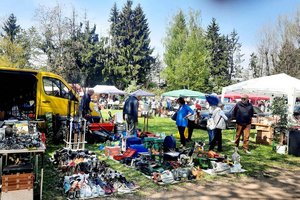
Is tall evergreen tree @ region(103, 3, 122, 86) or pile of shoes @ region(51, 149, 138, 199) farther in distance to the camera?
tall evergreen tree @ region(103, 3, 122, 86)

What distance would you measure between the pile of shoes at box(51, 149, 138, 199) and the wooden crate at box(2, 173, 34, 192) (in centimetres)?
78

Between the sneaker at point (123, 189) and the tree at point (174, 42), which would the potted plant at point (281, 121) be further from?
the tree at point (174, 42)

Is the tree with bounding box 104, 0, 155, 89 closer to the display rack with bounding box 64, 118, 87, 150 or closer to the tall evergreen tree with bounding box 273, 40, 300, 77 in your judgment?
the tall evergreen tree with bounding box 273, 40, 300, 77

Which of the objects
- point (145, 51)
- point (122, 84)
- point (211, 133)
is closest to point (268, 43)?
point (145, 51)

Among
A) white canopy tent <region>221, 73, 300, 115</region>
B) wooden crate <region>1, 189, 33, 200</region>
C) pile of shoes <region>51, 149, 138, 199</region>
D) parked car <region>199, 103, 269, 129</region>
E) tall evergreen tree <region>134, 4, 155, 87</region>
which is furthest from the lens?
tall evergreen tree <region>134, 4, 155, 87</region>

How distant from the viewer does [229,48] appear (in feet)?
194

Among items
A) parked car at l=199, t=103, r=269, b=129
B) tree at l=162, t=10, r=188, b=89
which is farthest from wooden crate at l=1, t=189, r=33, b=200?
tree at l=162, t=10, r=188, b=89

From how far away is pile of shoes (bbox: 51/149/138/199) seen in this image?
15.4 ft

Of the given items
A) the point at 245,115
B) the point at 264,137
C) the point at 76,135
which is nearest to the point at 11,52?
the point at 76,135

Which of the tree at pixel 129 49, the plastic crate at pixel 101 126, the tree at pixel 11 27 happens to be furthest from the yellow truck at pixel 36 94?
the tree at pixel 11 27

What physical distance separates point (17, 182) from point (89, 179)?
1320mm

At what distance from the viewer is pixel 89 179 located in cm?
500

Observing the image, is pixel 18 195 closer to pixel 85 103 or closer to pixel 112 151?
pixel 112 151

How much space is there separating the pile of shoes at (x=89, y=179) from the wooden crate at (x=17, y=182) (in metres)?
0.78
